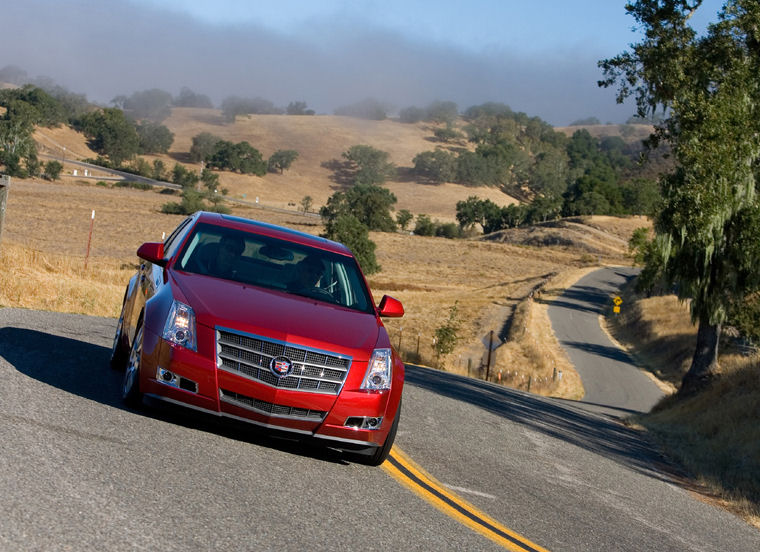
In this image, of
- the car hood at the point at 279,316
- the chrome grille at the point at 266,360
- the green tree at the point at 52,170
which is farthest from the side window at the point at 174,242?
the green tree at the point at 52,170

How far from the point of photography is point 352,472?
7.07 m

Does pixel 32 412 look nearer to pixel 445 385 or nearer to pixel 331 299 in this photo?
pixel 331 299

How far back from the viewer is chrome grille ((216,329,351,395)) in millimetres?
6523

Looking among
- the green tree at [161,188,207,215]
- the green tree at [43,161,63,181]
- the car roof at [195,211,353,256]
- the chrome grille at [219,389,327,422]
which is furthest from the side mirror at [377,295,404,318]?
the green tree at [43,161,63,181]

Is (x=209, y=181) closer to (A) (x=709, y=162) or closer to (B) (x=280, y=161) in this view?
(B) (x=280, y=161)

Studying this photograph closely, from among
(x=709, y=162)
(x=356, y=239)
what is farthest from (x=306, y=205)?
(x=709, y=162)

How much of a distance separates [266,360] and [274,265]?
182cm

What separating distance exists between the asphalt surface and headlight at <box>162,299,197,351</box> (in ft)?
1.78

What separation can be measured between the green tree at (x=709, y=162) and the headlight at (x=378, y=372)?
16.1 meters

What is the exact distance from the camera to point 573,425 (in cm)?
1502

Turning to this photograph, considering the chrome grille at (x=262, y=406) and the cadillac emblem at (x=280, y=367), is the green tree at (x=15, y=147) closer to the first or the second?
the chrome grille at (x=262, y=406)

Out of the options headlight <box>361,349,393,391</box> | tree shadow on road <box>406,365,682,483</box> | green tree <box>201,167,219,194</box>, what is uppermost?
headlight <box>361,349,393,391</box>

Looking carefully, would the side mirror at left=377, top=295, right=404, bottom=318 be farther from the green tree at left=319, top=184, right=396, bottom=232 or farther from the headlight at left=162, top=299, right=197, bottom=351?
the green tree at left=319, top=184, right=396, bottom=232

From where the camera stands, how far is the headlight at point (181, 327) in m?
6.66
